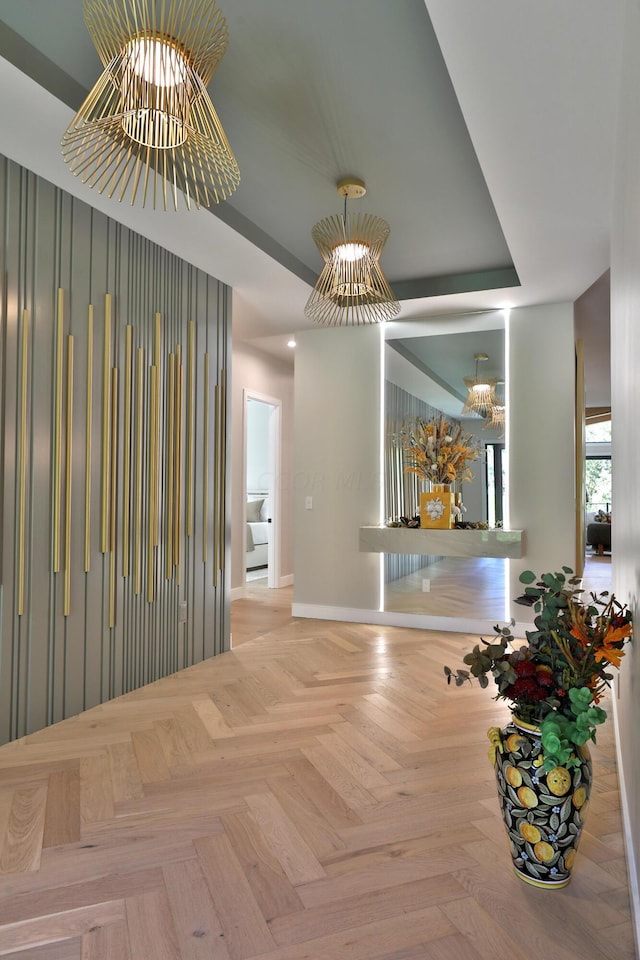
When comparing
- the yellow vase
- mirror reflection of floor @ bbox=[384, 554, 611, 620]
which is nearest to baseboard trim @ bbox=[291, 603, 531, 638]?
mirror reflection of floor @ bbox=[384, 554, 611, 620]

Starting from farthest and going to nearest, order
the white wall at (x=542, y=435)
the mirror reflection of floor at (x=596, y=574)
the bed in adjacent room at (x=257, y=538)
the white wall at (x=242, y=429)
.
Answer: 1. the bed in adjacent room at (x=257, y=538)
2. the mirror reflection of floor at (x=596, y=574)
3. the white wall at (x=242, y=429)
4. the white wall at (x=542, y=435)

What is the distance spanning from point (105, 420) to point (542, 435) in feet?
10.7

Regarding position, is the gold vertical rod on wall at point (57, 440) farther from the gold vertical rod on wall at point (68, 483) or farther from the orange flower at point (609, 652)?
the orange flower at point (609, 652)

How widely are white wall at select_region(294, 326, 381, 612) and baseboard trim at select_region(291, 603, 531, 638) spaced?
7 centimetres

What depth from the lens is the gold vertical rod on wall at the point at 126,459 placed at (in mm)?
3494

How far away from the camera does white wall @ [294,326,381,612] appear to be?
5426mm

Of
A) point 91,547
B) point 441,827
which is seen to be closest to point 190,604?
point 91,547

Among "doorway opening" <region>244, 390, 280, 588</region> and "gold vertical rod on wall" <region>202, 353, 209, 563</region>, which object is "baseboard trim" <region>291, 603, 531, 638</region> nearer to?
"doorway opening" <region>244, 390, 280, 588</region>

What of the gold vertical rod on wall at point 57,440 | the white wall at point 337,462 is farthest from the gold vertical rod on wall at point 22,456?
the white wall at point 337,462

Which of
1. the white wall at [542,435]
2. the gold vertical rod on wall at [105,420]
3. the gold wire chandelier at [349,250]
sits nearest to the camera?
the gold vertical rod on wall at [105,420]

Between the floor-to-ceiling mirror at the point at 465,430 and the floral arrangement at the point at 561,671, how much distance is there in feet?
10.2

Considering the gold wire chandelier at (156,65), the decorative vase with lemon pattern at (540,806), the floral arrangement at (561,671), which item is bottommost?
the decorative vase with lemon pattern at (540,806)

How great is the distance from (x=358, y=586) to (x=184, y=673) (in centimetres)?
195

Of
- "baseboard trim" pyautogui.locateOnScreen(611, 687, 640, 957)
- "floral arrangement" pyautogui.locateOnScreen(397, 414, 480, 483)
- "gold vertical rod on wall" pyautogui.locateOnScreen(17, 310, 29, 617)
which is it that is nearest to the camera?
"baseboard trim" pyautogui.locateOnScreen(611, 687, 640, 957)
